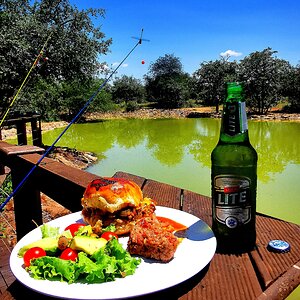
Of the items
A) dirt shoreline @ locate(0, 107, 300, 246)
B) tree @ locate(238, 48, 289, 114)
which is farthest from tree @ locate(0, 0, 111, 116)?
tree @ locate(238, 48, 289, 114)

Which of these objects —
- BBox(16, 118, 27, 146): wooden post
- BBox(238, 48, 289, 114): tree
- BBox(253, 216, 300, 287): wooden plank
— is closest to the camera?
BBox(253, 216, 300, 287): wooden plank

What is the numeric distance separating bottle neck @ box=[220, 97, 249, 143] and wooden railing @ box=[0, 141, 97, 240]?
34.8 inches

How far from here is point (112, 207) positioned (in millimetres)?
1479

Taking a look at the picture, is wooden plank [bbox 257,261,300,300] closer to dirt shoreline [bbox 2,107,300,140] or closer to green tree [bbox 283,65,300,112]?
dirt shoreline [bbox 2,107,300,140]

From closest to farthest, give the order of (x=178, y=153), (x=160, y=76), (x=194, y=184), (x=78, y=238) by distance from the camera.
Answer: (x=78, y=238) → (x=194, y=184) → (x=178, y=153) → (x=160, y=76)

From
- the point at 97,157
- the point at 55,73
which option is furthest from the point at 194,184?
the point at 55,73

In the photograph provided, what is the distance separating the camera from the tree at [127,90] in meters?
52.5

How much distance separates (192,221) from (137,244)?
0.34m

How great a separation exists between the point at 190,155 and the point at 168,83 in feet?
105

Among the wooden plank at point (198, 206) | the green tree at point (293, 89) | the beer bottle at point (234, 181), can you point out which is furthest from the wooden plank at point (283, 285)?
the green tree at point (293, 89)

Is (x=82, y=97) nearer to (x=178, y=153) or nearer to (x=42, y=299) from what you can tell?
(x=178, y=153)

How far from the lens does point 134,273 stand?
3.64ft

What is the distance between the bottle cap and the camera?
1.27m

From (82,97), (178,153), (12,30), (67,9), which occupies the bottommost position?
(178,153)
